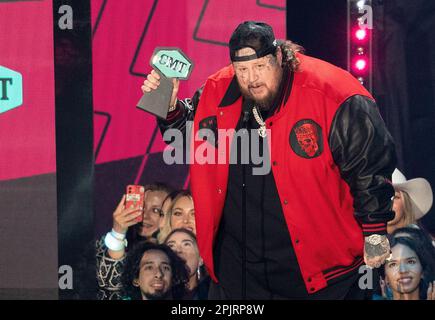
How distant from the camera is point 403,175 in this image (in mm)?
4797

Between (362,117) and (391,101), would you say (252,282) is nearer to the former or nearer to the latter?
(362,117)

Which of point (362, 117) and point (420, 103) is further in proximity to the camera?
point (420, 103)

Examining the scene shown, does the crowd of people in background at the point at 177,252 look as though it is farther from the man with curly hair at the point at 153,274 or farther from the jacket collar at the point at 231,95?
the jacket collar at the point at 231,95

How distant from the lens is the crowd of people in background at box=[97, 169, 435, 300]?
15.6ft

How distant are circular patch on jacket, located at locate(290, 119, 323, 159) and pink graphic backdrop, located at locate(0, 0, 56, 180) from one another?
217cm

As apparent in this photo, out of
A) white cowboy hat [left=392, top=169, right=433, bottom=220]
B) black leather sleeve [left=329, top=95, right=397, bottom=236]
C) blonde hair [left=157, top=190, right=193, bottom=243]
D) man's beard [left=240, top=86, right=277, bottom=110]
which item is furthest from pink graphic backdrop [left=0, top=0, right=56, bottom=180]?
black leather sleeve [left=329, top=95, right=397, bottom=236]

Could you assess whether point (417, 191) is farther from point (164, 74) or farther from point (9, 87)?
point (9, 87)

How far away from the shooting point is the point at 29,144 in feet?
16.4

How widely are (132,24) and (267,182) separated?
1.98m

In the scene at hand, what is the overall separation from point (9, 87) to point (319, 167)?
2505 millimetres

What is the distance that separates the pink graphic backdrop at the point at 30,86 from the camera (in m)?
4.97

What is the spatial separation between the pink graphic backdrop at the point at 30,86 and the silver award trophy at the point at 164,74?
1838mm

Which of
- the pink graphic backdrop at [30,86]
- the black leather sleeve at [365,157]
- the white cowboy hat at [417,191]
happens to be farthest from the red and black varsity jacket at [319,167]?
the pink graphic backdrop at [30,86]
